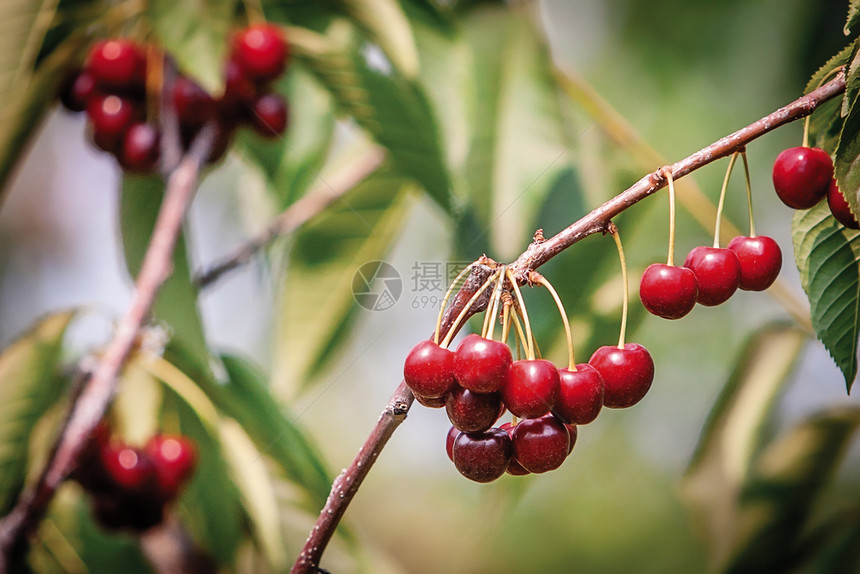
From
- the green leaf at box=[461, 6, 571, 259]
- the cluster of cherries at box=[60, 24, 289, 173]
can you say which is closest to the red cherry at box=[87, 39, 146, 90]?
the cluster of cherries at box=[60, 24, 289, 173]

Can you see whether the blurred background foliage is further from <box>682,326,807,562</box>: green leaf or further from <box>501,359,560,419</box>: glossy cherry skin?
<box>501,359,560,419</box>: glossy cherry skin

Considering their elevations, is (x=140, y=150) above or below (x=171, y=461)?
above

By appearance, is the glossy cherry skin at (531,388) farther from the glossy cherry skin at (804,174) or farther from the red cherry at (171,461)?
the red cherry at (171,461)

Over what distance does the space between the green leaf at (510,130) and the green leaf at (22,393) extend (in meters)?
0.68

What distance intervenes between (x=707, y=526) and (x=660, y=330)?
69 cm

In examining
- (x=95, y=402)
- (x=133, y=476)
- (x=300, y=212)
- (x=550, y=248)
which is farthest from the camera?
(x=300, y=212)

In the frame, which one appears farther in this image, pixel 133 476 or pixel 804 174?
pixel 133 476

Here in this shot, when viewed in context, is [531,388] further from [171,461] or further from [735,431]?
[171,461]

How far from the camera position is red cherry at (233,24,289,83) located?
1.28m

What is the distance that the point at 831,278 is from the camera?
57cm

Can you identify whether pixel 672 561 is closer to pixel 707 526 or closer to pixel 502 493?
pixel 707 526

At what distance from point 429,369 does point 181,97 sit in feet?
3.26

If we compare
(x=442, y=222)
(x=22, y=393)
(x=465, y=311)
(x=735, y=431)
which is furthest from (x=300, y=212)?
(x=465, y=311)

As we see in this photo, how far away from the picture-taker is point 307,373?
1.29 m
